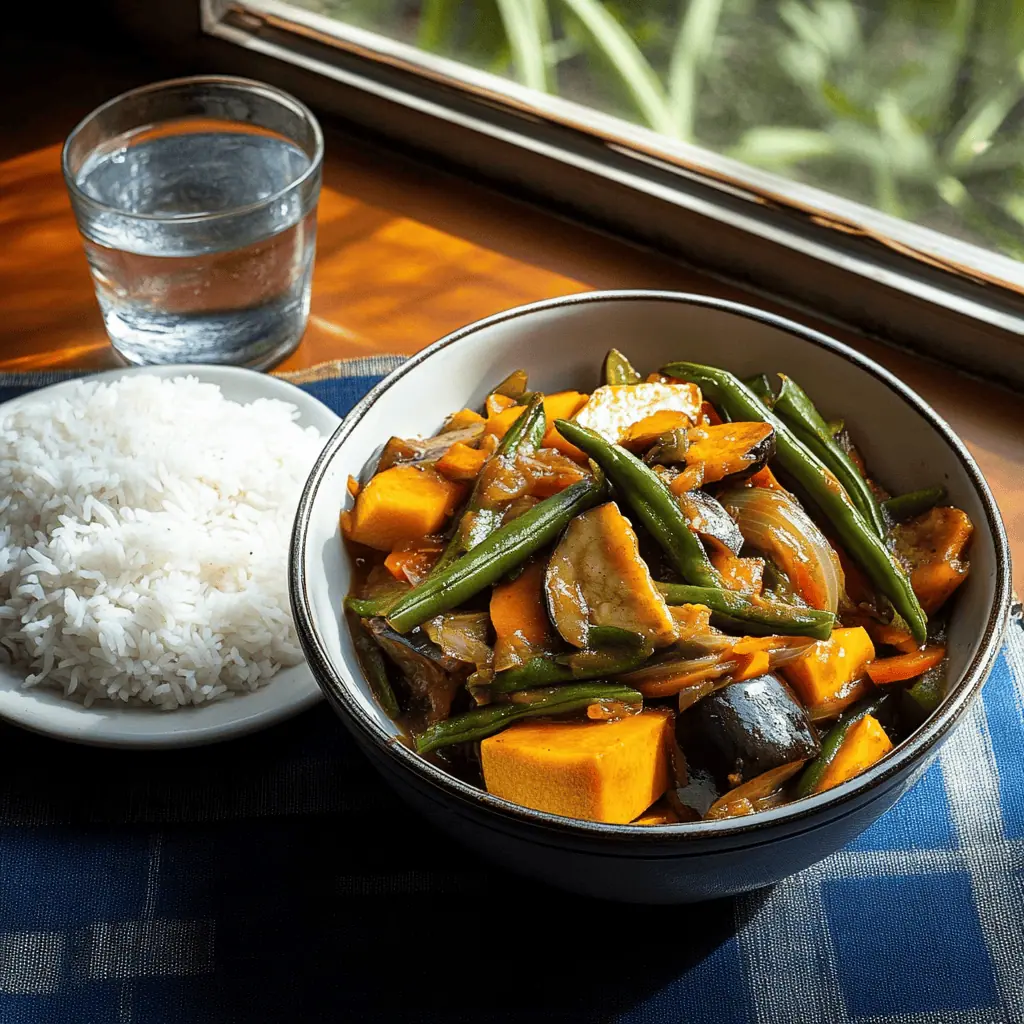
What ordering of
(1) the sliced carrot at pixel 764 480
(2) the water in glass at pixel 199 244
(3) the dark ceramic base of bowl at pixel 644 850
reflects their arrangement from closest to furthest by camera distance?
(3) the dark ceramic base of bowl at pixel 644 850
(1) the sliced carrot at pixel 764 480
(2) the water in glass at pixel 199 244

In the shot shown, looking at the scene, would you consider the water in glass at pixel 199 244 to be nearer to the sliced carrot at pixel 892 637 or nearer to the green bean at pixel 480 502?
the green bean at pixel 480 502

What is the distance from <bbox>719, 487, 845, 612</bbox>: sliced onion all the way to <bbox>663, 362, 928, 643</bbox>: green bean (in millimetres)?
37

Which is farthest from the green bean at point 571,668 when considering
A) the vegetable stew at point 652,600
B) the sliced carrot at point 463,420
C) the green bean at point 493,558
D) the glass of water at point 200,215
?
the glass of water at point 200,215

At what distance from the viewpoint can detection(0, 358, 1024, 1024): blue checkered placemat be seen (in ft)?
3.90

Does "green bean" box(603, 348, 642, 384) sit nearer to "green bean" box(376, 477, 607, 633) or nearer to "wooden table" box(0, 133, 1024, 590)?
"green bean" box(376, 477, 607, 633)

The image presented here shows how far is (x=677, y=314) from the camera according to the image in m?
1.48

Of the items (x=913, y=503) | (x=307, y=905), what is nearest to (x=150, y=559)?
(x=307, y=905)

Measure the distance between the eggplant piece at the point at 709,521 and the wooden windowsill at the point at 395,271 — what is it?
2.61 ft

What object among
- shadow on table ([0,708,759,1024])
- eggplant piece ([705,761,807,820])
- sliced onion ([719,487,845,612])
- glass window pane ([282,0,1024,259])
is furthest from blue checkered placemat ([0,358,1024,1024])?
glass window pane ([282,0,1024,259])

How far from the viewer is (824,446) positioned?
4.47 feet

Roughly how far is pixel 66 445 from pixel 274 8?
134 centimetres

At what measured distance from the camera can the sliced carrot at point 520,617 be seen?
1149 mm

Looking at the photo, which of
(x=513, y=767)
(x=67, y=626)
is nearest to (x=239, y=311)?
(x=67, y=626)

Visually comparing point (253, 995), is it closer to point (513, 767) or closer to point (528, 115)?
point (513, 767)
